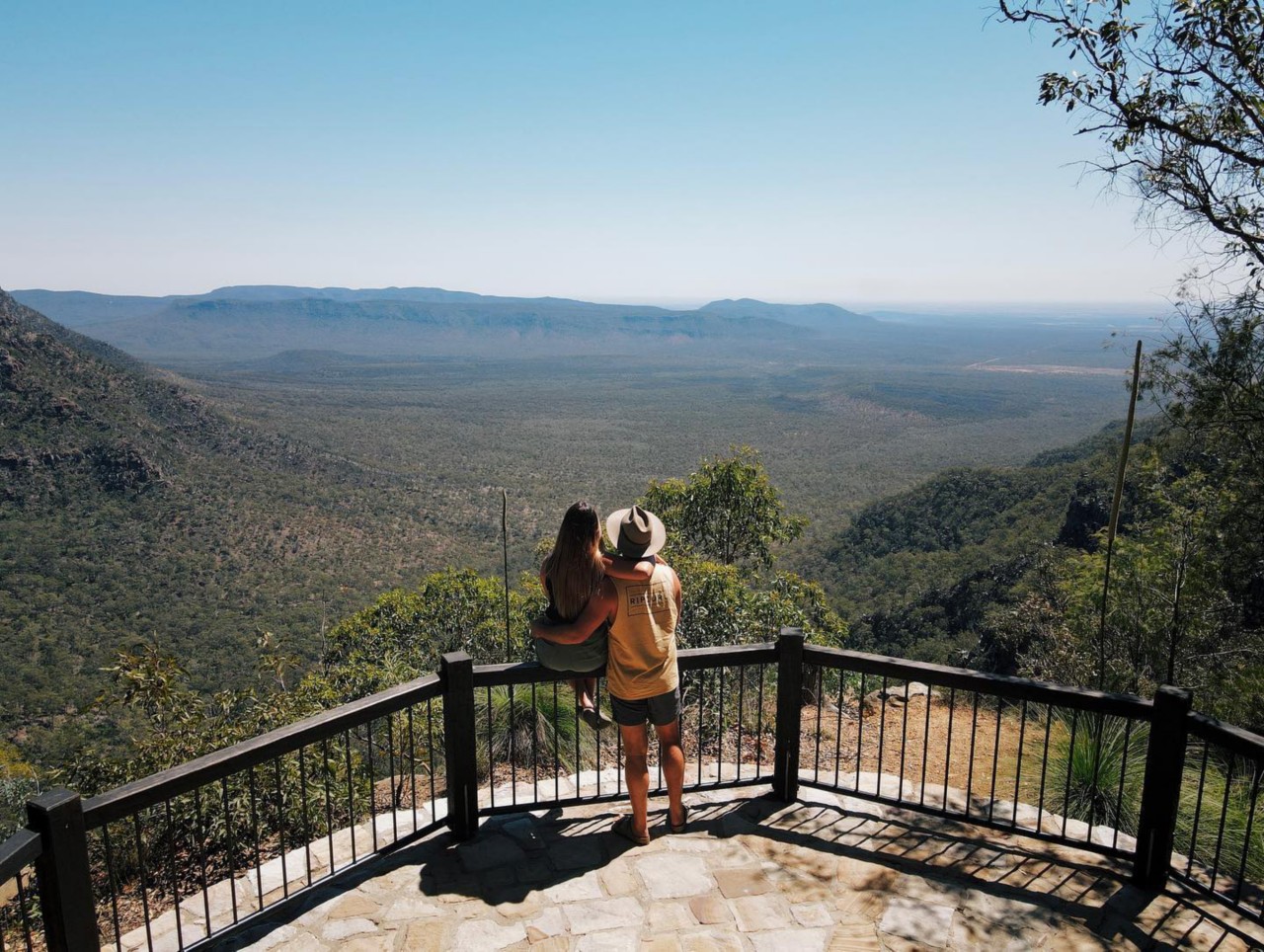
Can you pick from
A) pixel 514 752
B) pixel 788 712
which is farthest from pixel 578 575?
pixel 514 752

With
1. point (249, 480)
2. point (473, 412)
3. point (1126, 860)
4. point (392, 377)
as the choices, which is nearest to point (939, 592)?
point (1126, 860)

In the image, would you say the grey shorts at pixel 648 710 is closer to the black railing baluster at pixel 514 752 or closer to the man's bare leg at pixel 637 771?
the man's bare leg at pixel 637 771

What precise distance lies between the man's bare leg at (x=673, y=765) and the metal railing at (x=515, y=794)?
427 mm

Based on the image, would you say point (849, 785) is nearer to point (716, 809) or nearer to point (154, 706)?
point (716, 809)

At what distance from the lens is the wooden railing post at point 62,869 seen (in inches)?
104

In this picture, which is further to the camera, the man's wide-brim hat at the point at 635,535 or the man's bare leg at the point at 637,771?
the man's bare leg at the point at 637,771

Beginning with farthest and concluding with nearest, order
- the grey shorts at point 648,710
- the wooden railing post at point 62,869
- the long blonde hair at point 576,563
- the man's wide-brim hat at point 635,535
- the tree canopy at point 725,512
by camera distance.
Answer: the tree canopy at point 725,512
the grey shorts at point 648,710
the man's wide-brim hat at point 635,535
the long blonde hair at point 576,563
the wooden railing post at point 62,869

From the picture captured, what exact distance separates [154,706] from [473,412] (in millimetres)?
101020

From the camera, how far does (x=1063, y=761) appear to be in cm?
526

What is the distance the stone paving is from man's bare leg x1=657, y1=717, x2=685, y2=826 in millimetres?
153

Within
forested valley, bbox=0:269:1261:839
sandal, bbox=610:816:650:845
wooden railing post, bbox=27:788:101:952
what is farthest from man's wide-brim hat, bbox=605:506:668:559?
forested valley, bbox=0:269:1261:839

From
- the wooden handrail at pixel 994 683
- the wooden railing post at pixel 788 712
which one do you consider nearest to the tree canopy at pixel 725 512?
the wooden railing post at pixel 788 712

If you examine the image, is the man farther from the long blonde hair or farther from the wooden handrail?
the wooden handrail

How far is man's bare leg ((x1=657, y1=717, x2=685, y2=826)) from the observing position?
3.95 metres
